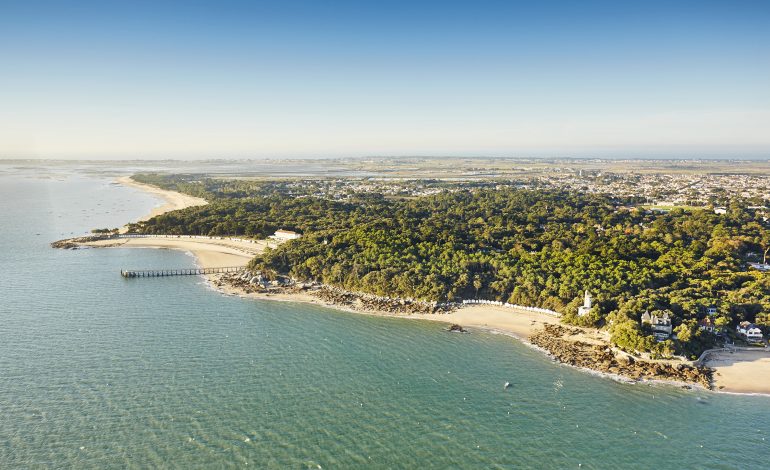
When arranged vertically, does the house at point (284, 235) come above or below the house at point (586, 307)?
above

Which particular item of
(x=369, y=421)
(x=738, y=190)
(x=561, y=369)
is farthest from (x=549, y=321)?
(x=738, y=190)

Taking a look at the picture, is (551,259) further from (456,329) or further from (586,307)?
(456,329)

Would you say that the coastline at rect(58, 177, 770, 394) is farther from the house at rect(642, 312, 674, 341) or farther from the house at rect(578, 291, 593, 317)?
the house at rect(642, 312, 674, 341)

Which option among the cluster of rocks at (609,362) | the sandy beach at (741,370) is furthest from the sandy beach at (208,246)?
the sandy beach at (741,370)

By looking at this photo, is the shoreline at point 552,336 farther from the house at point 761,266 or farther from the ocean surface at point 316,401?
the house at point 761,266

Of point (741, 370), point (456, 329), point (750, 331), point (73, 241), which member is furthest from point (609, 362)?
point (73, 241)

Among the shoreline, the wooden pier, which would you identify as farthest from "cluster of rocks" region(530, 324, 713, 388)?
the wooden pier
